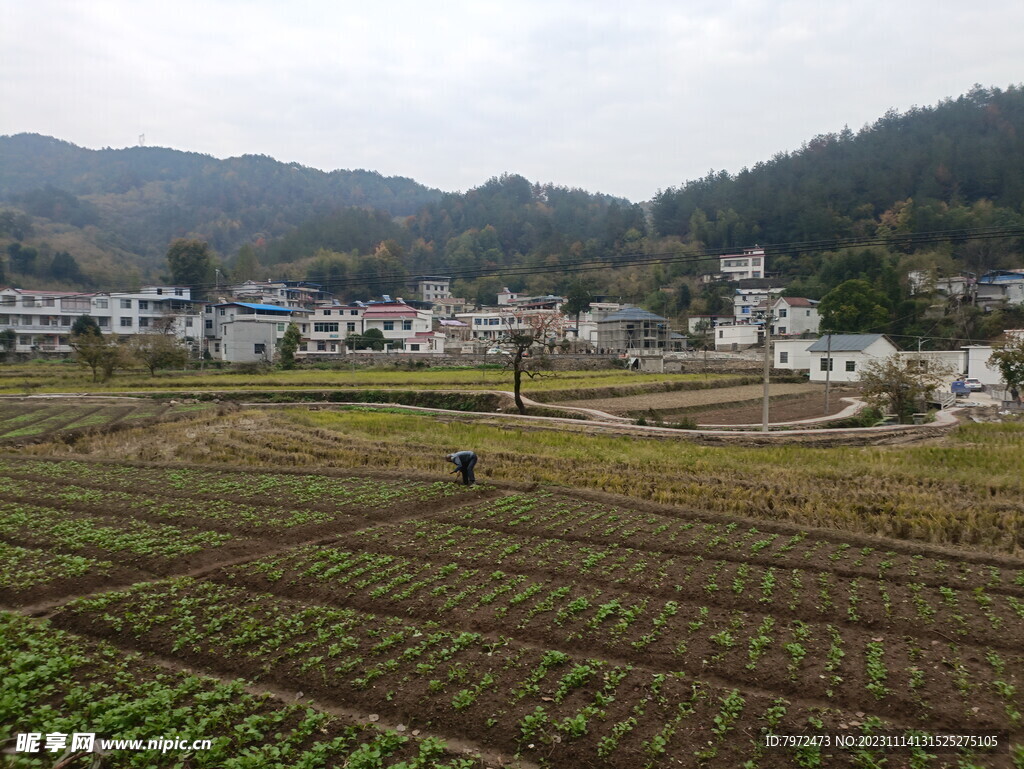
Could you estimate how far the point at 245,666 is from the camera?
7.43 meters

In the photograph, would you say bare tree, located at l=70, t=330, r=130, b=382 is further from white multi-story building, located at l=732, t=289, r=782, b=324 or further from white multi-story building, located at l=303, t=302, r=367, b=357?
white multi-story building, located at l=732, t=289, r=782, b=324

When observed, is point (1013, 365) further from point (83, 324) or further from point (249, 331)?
point (83, 324)

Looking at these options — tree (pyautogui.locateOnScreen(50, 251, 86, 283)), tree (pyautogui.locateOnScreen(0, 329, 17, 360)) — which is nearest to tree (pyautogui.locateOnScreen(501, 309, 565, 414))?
tree (pyautogui.locateOnScreen(0, 329, 17, 360))

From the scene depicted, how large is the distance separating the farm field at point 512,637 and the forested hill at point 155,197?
13698 cm

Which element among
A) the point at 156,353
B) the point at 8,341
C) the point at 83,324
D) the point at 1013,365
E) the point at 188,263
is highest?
the point at 188,263

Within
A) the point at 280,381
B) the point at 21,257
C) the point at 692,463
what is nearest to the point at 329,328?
the point at 280,381

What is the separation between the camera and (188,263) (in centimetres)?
9206

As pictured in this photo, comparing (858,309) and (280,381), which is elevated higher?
(858,309)

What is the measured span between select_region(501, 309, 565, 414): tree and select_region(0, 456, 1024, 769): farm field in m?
22.8

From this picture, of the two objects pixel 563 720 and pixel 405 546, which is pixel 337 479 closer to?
pixel 405 546

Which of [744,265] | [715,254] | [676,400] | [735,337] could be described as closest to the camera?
[676,400]

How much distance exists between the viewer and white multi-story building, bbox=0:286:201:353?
69500mm

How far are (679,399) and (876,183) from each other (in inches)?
3180

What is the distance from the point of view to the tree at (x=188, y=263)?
301ft
